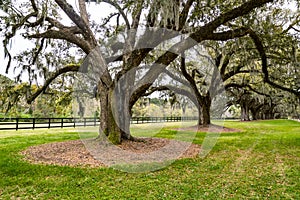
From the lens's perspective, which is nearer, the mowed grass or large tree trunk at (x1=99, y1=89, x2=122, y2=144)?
the mowed grass

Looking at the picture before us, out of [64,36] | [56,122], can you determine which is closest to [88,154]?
[64,36]

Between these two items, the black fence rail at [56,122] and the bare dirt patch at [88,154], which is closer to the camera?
the bare dirt patch at [88,154]

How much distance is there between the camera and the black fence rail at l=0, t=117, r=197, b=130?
1523cm

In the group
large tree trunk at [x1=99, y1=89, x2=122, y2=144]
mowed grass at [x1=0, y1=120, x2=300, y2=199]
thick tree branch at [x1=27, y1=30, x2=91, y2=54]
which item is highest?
thick tree branch at [x1=27, y1=30, x2=91, y2=54]

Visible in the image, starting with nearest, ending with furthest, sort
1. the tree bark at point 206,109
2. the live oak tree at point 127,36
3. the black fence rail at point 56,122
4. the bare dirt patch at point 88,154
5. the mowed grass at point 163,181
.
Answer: the mowed grass at point 163,181, the bare dirt patch at point 88,154, the live oak tree at point 127,36, the black fence rail at point 56,122, the tree bark at point 206,109

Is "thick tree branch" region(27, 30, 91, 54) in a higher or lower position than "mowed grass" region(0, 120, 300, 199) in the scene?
higher

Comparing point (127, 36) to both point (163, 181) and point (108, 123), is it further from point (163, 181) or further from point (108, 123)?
point (163, 181)

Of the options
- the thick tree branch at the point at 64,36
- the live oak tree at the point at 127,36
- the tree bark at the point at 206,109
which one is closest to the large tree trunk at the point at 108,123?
the live oak tree at the point at 127,36

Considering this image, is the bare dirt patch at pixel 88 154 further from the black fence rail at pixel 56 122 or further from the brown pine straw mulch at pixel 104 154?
the black fence rail at pixel 56 122

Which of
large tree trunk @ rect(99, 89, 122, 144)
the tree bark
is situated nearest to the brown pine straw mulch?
large tree trunk @ rect(99, 89, 122, 144)

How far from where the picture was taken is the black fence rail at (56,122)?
15232 mm

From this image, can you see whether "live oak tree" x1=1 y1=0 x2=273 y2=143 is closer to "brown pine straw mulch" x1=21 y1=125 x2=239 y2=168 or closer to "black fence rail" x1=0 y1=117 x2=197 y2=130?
"brown pine straw mulch" x1=21 y1=125 x2=239 y2=168

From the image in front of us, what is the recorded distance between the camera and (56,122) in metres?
17.2

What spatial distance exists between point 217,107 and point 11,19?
60.1 feet
